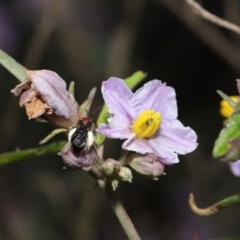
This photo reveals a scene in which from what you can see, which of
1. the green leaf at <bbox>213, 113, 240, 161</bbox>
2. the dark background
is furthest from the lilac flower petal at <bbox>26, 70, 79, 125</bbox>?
the dark background

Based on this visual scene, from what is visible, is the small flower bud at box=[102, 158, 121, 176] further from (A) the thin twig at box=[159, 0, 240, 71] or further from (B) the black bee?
→ (A) the thin twig at box=[159, 0, 240, 71]

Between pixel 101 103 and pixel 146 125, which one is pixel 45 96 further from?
pixel 101 103

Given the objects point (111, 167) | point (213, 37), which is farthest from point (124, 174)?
point (213, 37)

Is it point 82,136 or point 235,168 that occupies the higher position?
point 82,136

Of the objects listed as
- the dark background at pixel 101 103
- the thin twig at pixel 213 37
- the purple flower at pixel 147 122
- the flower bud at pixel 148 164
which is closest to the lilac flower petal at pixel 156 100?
the purple flower at pixel 147 122

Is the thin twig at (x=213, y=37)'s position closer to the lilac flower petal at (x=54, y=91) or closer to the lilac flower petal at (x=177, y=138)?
the lilac flower petal at (x=177, y=138)
